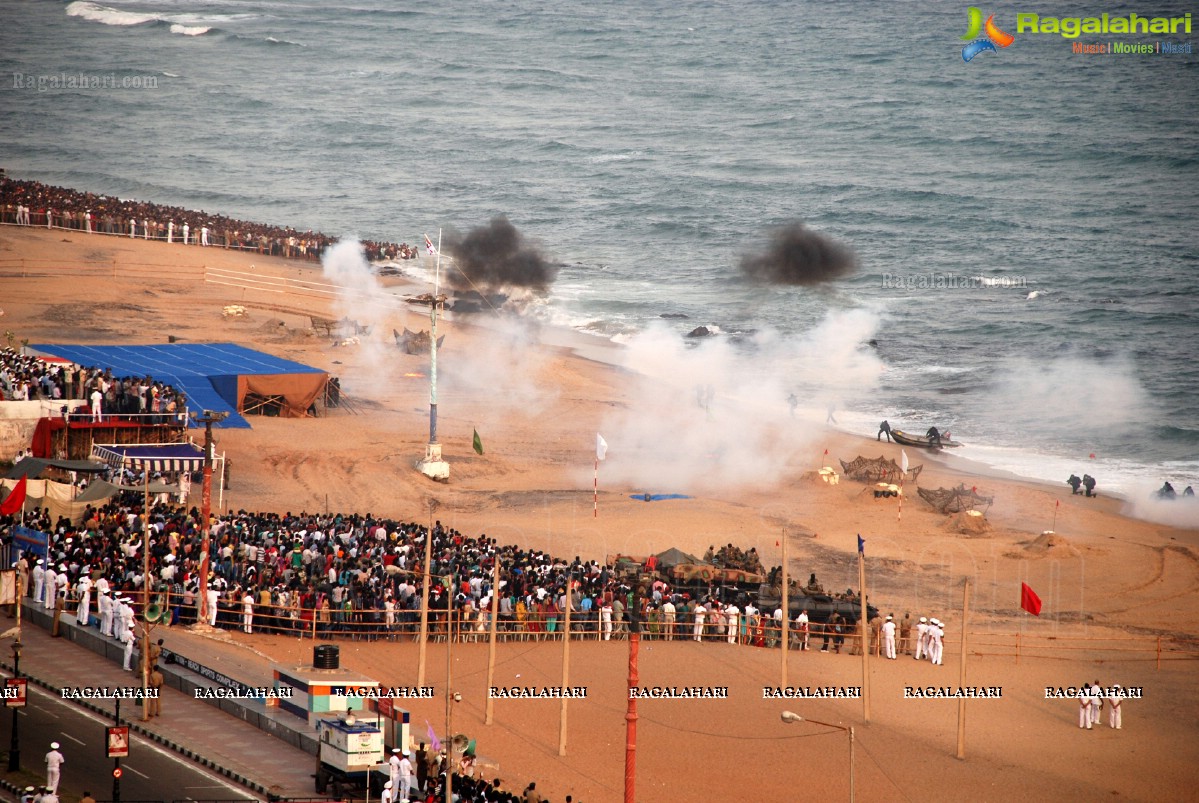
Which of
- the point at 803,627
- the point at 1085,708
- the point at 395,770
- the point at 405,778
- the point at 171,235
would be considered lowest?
the point at 405,778

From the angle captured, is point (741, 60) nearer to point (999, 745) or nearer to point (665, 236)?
point (665, 236)

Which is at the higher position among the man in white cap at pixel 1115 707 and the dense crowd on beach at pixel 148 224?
the dense crowd on beach at pixel 148 224

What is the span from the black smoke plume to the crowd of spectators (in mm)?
31243

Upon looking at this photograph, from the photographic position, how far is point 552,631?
1095 inches

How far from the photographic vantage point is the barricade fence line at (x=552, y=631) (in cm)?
2659

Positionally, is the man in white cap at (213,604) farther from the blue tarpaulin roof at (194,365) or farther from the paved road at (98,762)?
the blue tarpaulin roof at (194,365)

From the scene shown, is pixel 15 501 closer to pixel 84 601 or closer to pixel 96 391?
pixel 84 601

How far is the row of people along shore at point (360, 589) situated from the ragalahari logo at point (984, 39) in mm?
131602

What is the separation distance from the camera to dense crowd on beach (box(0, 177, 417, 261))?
220ft

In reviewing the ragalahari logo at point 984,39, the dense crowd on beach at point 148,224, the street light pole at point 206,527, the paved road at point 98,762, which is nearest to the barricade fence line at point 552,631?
the street light pole at point 206,527

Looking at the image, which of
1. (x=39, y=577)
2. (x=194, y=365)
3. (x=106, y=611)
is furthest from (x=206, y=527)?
(x=194, y=365)

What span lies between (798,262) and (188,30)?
309 ft

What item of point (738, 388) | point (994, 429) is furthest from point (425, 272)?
point (994, 429)

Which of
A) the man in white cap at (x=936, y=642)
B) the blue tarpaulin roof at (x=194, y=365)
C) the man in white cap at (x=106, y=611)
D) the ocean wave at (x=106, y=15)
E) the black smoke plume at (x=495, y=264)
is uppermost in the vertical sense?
the ocean wave at (x=106, y=15)
